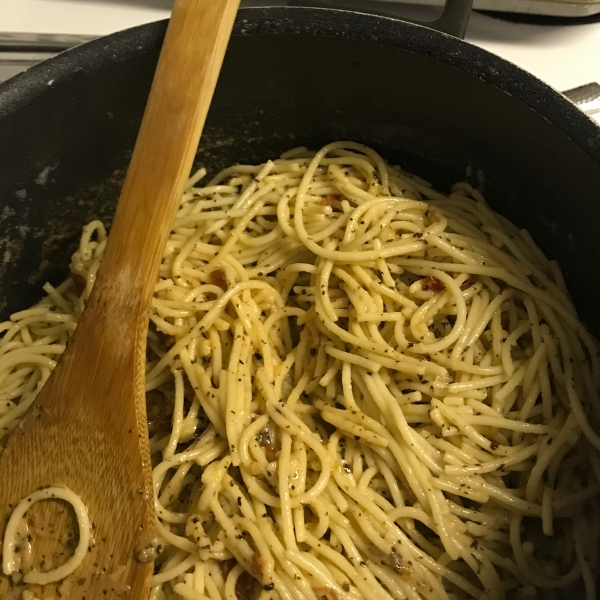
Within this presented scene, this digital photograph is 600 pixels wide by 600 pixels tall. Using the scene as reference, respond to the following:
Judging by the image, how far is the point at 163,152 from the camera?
5.24 feet

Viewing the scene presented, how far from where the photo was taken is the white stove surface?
221 centimetres

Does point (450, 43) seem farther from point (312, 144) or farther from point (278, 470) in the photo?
point (278, 470)

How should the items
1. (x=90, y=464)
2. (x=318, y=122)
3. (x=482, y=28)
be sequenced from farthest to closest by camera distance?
(x=482, y=28)
(x=318, y=122)
(x=90, y=464)

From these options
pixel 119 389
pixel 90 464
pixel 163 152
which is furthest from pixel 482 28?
pixel 90 464

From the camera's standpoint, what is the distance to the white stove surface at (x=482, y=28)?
2.21 metres

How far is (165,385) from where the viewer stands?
1890 mm

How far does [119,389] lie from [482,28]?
1850mm

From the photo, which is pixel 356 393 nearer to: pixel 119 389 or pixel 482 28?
pixel 119 389

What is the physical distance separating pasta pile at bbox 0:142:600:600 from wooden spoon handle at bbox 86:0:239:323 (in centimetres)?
30

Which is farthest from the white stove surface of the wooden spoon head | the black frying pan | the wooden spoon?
the wooden spoon head

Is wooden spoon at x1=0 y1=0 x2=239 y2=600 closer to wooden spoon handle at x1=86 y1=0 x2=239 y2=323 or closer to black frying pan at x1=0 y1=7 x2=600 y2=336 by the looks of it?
wooden spoon handle at x1=86 y1=0 x2=239 y2=323

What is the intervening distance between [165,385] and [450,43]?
1.28 metres

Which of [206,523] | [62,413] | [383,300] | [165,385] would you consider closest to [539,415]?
[383,300]

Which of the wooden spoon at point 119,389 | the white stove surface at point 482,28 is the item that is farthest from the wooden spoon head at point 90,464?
the white stove surface at point 482,28
